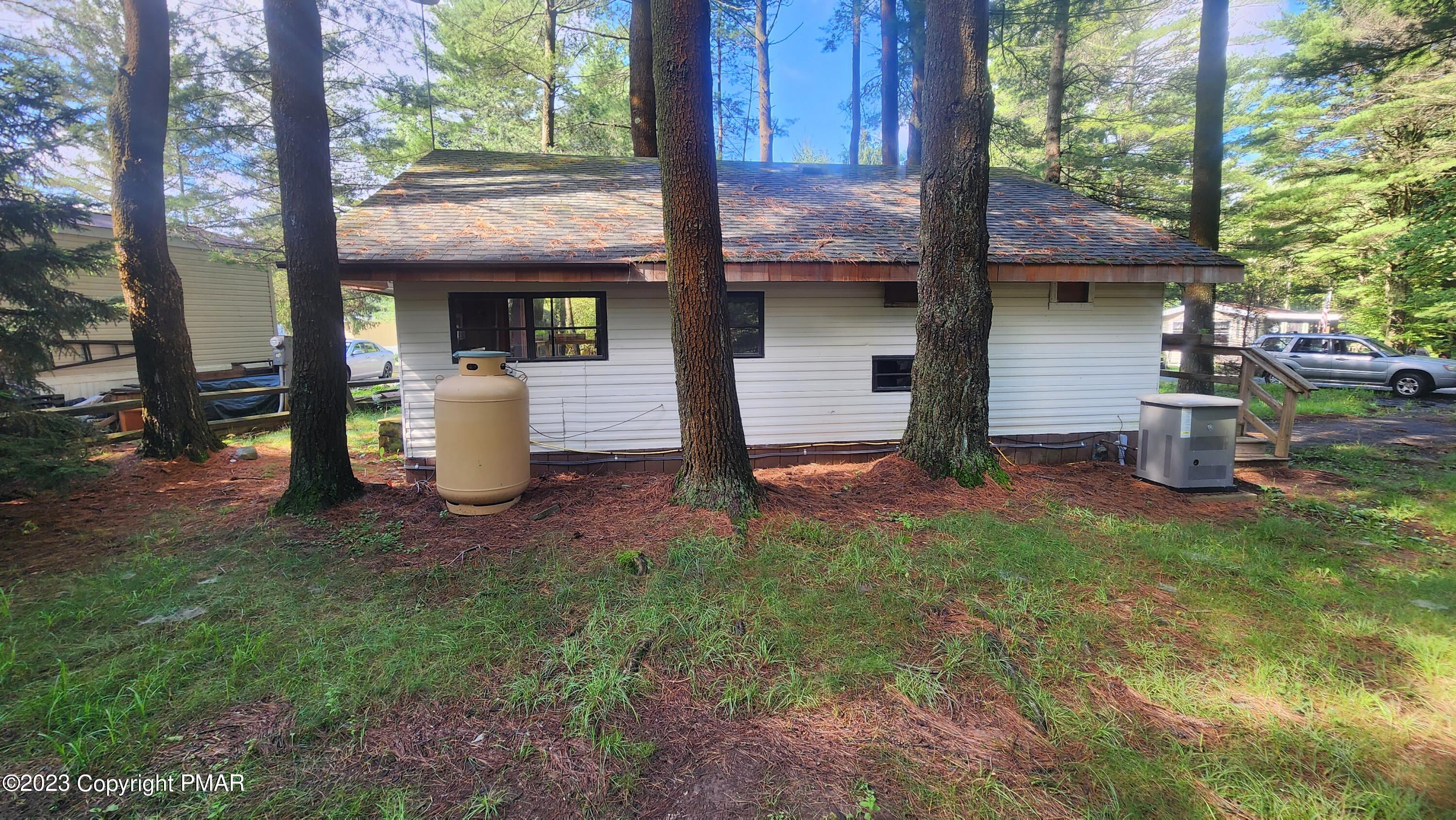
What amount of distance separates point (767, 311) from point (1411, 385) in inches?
717

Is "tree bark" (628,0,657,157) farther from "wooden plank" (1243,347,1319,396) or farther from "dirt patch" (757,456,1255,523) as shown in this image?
"wooden plank" (1243,347,1319,396)

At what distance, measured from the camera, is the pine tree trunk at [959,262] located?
5711 mm

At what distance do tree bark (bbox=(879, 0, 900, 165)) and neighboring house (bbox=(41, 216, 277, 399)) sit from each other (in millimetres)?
17241

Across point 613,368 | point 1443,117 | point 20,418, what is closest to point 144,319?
point 20,418

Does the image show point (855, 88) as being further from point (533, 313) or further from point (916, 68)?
point (533, 313)

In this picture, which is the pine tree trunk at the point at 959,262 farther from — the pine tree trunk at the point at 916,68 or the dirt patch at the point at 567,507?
the pine tree trunk at the point at 916,68

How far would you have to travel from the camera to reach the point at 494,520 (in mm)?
5160

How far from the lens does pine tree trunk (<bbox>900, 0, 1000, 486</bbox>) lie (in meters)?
5.71

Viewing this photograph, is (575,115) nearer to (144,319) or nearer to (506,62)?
(506,62)

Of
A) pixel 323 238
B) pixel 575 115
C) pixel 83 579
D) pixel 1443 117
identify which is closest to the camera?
pixel 83 579

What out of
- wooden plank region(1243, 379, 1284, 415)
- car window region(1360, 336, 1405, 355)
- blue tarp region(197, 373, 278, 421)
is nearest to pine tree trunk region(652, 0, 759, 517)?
wooden plank region(1243, 379, 1284, 415)

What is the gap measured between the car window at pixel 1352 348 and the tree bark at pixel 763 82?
17.9 metres

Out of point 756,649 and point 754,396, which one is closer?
point 756,649

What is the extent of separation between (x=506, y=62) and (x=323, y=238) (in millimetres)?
11549
